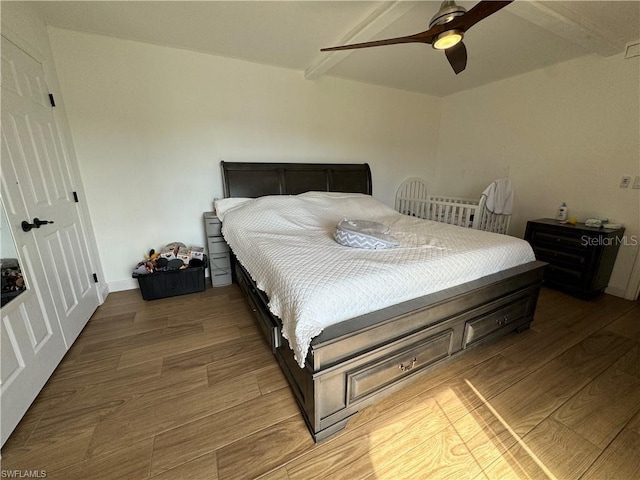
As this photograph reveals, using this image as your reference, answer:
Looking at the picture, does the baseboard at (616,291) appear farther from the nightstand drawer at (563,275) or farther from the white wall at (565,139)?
the nightstand drawer at (563,275)

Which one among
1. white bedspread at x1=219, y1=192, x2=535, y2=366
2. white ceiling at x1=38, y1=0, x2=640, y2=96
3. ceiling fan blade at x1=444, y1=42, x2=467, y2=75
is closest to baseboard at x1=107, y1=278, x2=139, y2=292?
white bedspread at x1=219, y1=192, x2=535, y2=366

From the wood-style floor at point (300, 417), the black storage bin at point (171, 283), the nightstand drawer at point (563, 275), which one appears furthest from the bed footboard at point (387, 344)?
the nightstand drawer at point (563, 275)

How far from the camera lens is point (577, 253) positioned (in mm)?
2562

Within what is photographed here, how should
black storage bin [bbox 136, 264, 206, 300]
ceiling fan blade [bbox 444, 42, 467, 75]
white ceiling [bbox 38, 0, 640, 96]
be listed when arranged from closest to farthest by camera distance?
ceiling fan blade [bbox 444, 42, 467, 75]
white ceiling [bbox 38, 0, 640, 96]
black storage bin [bbox 136, 264, 206, 300]

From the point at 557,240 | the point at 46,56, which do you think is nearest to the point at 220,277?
the point at 46,56

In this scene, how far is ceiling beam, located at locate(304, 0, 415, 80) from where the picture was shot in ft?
5.68

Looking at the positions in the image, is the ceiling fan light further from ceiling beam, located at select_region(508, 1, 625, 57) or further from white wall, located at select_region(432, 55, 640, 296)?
white wall, located at select_region(432, 55, 640, 296)

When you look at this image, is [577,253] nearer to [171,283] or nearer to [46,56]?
[171,283]

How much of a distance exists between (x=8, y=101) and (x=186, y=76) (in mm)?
1462

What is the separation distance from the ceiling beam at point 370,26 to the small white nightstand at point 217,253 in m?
2.00

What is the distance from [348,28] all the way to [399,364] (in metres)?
2.59

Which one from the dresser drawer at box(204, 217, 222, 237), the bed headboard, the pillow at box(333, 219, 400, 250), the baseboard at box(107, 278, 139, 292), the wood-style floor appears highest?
the bed headboard

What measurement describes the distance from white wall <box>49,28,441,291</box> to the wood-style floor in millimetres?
1266

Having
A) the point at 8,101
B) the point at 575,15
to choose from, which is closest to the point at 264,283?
the point at 8,101
